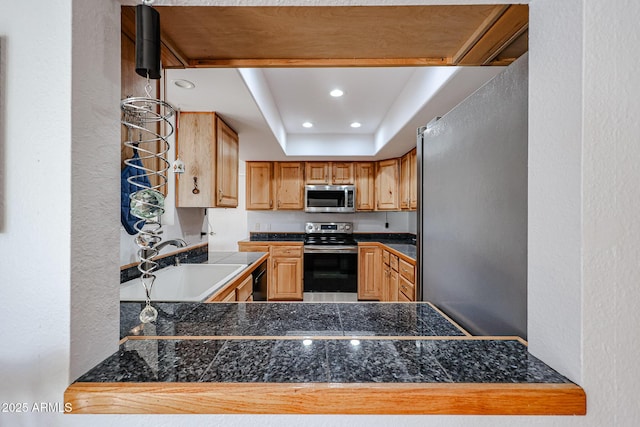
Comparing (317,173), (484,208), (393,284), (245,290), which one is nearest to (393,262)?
(393,284)

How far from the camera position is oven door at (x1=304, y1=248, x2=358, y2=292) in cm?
402

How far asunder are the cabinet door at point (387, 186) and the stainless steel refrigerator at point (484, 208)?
2.85 m

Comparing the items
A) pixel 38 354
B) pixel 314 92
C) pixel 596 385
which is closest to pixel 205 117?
pixel 314 92

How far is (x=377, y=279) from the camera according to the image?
Result: 394 cm

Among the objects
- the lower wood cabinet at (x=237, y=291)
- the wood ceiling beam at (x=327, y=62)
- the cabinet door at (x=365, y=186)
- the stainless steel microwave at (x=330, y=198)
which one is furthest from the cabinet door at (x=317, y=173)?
the wood ceiling beam at (x=327, y=62)

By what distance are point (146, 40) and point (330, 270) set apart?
3694 mm

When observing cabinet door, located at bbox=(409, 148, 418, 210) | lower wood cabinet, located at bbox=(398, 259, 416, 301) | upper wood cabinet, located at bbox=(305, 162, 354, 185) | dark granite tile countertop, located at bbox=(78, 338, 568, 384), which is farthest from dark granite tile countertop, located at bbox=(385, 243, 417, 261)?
dark granite tile countertop, located at bbox=(78, 338, 568, 384)

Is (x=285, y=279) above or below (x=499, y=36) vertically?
below

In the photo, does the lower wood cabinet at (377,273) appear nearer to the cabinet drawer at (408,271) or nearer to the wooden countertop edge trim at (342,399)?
the cabinet drawer at (408,271)

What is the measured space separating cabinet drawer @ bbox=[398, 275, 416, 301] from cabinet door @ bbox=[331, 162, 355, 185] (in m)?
1.87

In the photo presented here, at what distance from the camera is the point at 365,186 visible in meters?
4.27

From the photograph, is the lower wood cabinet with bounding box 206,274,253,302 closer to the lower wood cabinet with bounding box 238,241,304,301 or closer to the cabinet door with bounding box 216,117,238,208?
the cabinet door with bounding box 216,117,238,208

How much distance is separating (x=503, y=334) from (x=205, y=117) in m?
2.37

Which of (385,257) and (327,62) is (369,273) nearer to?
(385,257)
